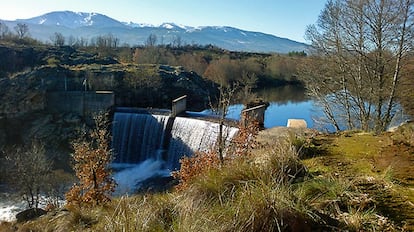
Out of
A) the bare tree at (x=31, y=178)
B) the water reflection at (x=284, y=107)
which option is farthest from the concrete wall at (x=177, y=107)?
the bare tree at (x=31, y=178)

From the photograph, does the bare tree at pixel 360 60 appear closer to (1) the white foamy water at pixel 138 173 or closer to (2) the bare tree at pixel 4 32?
(1) the white foamy water at pixel 138 173

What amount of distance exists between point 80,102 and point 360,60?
71.8 ft

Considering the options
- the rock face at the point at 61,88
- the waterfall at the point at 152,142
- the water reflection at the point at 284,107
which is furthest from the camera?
the water reflection at the point at 284,107

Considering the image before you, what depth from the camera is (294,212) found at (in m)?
2.35

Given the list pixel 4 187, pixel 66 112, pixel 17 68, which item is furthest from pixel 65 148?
pixel 17 68

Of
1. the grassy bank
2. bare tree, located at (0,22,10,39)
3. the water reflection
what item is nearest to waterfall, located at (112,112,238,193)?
the water reflection

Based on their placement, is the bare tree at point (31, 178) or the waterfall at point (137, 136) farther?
the waterfall at point (137, 136)

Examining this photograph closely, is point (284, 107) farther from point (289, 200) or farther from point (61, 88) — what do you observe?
point (289, 200)

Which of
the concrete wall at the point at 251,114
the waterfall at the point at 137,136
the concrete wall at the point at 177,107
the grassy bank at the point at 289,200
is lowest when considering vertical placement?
the waterfall at the point at 137,136

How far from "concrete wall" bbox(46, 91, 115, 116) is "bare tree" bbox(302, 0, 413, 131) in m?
16.9

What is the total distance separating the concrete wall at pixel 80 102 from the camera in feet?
93.1

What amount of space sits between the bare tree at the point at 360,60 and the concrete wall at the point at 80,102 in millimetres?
16921

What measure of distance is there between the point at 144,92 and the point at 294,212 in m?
35.2

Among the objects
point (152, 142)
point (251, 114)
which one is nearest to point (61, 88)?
point (152, 142)
